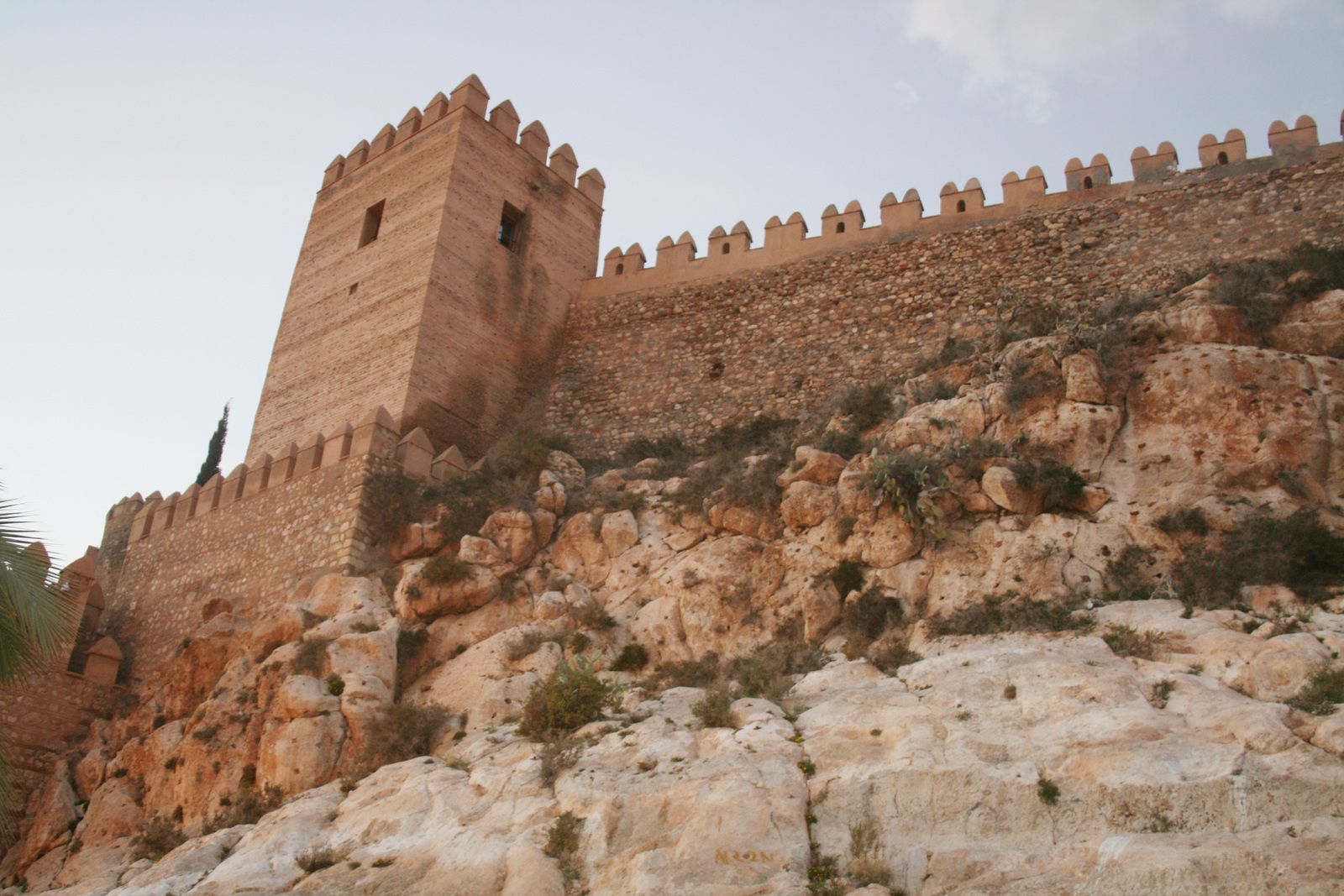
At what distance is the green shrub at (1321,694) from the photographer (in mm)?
8953

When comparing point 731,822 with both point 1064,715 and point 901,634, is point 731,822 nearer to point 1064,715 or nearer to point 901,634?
point 1064,715

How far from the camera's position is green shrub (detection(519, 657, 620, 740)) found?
11570 millimetres

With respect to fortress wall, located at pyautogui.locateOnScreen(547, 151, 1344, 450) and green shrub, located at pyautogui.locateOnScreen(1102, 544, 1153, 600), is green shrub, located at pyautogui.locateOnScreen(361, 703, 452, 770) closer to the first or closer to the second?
green shrub, located at pyautogui.locateOnScreen(1102, 544, 1153, 600)

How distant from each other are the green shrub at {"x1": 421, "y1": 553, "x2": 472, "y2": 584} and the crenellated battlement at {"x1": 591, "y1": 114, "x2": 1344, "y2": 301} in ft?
26.0

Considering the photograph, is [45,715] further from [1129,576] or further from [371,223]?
[1129,576]

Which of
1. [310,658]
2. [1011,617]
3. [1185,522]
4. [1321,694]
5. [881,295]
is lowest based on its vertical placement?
[1321,694]

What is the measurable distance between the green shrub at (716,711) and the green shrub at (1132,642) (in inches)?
127

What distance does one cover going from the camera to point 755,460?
16.2 metres

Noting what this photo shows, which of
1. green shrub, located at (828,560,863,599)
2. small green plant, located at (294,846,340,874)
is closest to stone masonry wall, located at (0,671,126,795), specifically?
small green plant, located at (294,846,340,874)

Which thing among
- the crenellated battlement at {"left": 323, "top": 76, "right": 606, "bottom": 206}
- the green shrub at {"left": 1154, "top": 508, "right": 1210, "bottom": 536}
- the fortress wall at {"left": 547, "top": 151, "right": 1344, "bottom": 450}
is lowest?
the green shrub at {"left": 1154, "top": 508, "right": 1210, "bottom": 536}

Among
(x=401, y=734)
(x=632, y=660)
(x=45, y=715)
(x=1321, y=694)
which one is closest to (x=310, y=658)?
(x=401, y=734)

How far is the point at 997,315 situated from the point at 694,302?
5.23m

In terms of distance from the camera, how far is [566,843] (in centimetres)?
934

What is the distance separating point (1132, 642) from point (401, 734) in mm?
6989
